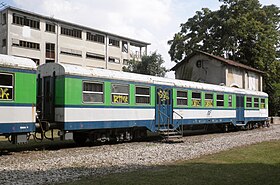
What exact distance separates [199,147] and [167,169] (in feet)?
18.1

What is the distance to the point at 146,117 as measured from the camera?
17.3 meters

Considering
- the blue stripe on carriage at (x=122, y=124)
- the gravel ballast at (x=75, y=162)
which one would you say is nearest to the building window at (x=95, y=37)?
the blue stripe on carriage at (x=122, y=124)

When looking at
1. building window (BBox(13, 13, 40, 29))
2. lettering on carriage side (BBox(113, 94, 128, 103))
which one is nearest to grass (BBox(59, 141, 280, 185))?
lettering on carriage side (BBox(113, 94, 128, 103))

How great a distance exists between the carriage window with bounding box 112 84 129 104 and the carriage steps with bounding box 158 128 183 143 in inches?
121

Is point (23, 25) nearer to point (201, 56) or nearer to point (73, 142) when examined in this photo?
point (201, 56)

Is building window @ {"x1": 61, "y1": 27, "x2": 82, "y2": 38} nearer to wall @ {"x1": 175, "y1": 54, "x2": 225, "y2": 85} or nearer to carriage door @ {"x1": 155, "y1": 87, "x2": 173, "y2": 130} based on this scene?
wall @ {"x1": 175, "y1": 54, "x2": 225, "y2": 85}

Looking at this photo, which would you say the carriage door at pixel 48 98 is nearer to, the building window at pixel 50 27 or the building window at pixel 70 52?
the building window at pixel 50 27

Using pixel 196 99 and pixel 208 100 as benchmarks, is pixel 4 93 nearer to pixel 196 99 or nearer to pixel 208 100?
pixel 196 99

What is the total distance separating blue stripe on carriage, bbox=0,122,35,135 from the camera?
11540 mm

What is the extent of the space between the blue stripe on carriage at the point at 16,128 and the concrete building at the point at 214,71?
29.7m

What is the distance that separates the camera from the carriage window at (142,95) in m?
16.9

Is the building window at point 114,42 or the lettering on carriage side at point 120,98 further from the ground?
the building window at point 114,42

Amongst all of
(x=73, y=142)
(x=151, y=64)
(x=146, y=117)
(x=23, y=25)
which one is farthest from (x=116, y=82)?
(x=23, y=25)

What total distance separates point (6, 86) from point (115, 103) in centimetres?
541
